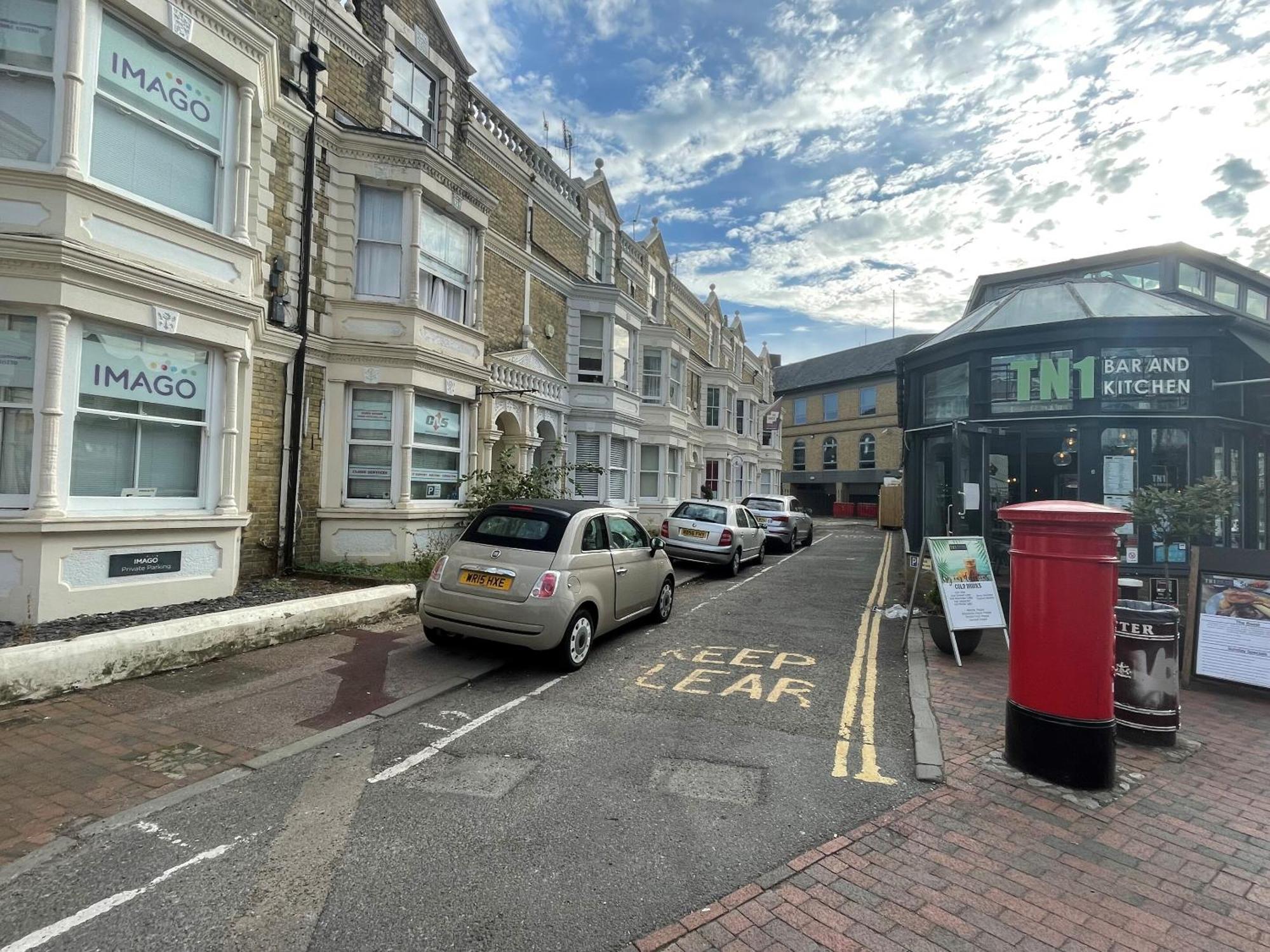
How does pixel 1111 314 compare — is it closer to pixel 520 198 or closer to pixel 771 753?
pixel 771 753

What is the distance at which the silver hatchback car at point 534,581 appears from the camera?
20.1 feet

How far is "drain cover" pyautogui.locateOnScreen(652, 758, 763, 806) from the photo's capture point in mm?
3898

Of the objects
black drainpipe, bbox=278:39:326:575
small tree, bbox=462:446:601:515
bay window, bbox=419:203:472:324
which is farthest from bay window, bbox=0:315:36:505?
small tree, bbox=462:446:601:515

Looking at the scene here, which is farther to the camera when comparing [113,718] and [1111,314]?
[1111,314]

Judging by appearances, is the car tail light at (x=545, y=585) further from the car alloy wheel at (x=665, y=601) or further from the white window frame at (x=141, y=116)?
the white window frame at (x=141, y=116)

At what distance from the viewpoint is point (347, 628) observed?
25.3 feet

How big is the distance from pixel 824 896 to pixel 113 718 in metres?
4.97

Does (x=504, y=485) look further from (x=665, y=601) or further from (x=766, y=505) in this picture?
(x=766, y=505)

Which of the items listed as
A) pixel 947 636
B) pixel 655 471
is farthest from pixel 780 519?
pixel 947 636

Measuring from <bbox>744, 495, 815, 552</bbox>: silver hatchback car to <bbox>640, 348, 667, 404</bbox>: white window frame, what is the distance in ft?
14.7

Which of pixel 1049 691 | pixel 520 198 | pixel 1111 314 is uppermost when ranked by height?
pixel 520 198

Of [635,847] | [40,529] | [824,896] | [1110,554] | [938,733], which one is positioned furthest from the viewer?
[40,529]

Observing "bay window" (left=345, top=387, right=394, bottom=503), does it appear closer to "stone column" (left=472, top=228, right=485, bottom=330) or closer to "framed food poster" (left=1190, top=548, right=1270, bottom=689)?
"stone column" (left=472, top=228, right=485, bottom=330)

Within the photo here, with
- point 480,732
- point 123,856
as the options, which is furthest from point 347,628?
point 123,856
